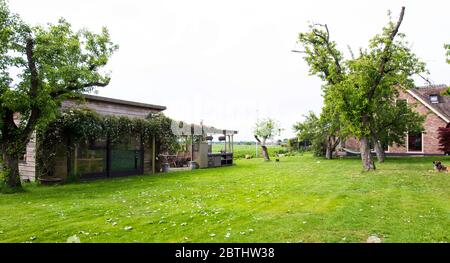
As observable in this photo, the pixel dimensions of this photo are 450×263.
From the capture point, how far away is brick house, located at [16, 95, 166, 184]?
13491mm

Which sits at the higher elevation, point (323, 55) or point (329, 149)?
point (323, 55)

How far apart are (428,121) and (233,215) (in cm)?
3039

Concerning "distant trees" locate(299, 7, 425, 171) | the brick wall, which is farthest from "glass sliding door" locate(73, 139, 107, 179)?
the brick wall

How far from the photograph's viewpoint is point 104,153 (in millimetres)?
14914

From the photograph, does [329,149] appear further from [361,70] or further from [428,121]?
A: [361,70]

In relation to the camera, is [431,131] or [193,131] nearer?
[193,131]

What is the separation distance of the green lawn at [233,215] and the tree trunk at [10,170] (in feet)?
1.99

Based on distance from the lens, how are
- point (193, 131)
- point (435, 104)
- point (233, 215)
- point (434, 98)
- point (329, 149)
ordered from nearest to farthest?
point (233, 215), point (193, 131), point (329, 149), point (435, 104), point (434, 98)

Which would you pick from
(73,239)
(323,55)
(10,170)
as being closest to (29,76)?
(10,170)

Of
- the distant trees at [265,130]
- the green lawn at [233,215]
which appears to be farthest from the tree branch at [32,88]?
the distant trees at [265,130]

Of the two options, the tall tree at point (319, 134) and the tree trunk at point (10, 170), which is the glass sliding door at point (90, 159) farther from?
the tall tree at point (319, 134)

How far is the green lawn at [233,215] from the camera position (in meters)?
5.01

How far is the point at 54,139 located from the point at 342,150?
2791 cm
